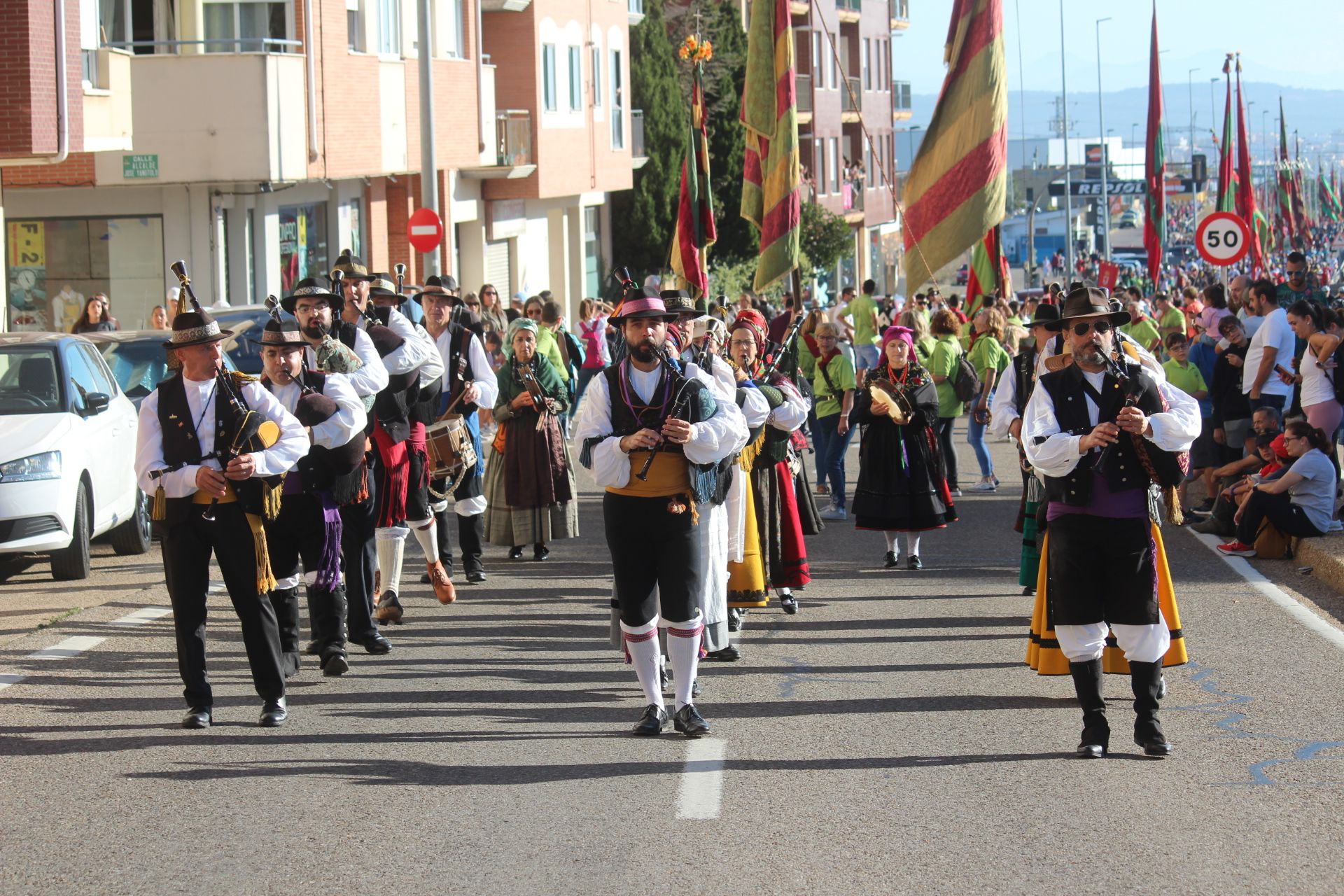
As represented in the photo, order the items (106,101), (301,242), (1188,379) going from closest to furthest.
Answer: (1188,379), (106,101), (301,242)

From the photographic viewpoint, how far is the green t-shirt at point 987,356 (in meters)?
17.6

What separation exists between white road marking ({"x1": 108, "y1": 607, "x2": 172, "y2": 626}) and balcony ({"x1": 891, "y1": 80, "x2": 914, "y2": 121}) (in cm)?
7076

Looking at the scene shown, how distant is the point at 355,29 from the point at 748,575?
66.8 feet

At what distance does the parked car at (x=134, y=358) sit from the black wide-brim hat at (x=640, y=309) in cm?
868

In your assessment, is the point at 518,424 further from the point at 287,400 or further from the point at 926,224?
the point at 287,400

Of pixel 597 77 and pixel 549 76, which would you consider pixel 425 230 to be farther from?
pixel 597 77

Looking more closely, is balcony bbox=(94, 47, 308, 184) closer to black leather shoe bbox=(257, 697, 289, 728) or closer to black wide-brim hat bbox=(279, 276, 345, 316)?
black wide-brim hat bbox=(279, 276, 345, 316)

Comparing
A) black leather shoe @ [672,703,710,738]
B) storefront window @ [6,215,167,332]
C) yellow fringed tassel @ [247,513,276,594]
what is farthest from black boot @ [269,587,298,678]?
storefront window @ [6,215,167,332]

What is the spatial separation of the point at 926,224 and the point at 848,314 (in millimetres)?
12203

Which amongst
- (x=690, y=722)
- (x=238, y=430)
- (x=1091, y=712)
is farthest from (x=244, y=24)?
(x=1091, y=712)

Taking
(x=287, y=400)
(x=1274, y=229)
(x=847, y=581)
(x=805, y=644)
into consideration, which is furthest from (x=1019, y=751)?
(x=1274, y=229)

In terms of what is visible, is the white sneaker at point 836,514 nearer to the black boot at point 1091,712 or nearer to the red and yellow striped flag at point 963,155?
the red and yellow striped flag at point 963,155

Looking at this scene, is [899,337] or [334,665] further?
[899,337]

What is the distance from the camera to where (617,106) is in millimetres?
44375
